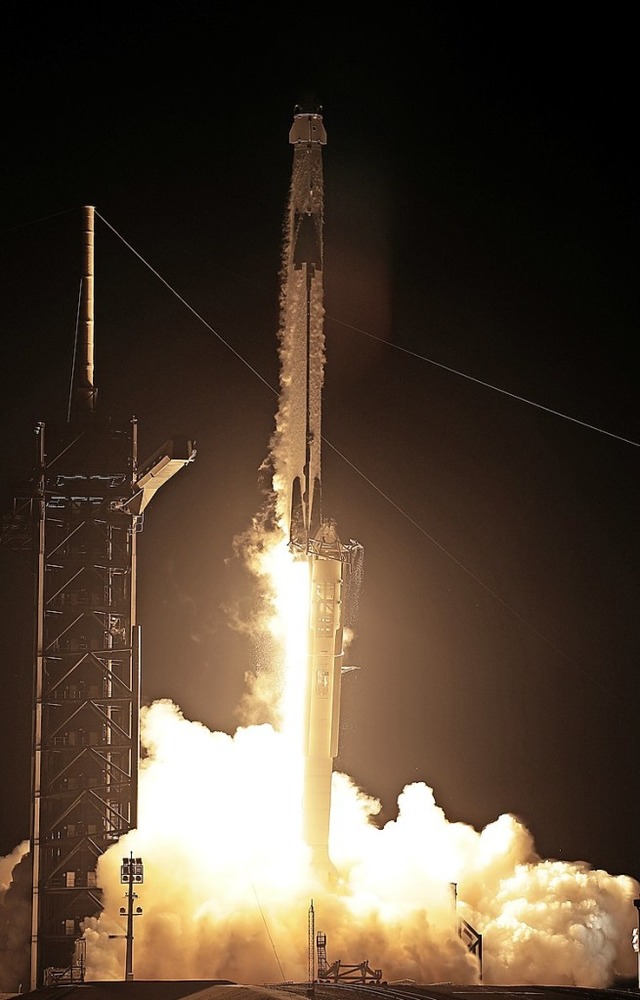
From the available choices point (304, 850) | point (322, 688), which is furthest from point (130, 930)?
point (322, 688)

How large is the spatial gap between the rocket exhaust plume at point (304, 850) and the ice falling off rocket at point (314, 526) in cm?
4

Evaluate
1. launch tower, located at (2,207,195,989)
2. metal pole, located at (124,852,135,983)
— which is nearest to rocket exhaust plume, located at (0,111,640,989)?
launch tower, located at (2,207,195,989)

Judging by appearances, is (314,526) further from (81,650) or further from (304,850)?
(304,850)

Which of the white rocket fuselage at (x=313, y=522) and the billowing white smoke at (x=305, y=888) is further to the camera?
the white rocket fuselage at (x=313, y=522)

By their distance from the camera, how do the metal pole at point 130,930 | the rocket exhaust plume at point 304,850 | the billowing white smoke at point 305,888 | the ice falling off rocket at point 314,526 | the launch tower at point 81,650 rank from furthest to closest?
the launch tower at point 81,650
the ice falling off rocket at point 314,526
the rocket exhaust plume at point 304,850
the billowing white smoke at point 305,888
the metal pole at point 130,930

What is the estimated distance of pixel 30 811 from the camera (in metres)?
49.9

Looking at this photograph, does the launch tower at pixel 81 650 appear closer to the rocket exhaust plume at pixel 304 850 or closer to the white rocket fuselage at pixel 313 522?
the rocket exhaust plume at pixel 304 850

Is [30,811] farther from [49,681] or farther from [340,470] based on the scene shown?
[340,470]

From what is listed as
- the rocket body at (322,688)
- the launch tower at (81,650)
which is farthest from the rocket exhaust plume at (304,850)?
the launch tower at (81,650)

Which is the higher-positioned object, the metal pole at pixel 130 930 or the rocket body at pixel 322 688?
the rocket body at pixel 322 688

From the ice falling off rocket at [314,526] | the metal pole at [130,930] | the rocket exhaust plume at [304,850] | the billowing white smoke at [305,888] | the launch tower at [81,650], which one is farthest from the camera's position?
the launch tower at [81,650]

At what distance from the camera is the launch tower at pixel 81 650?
5016cm

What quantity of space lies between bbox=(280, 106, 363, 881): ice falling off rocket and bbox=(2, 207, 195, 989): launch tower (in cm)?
364

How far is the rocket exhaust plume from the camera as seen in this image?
160 feet
